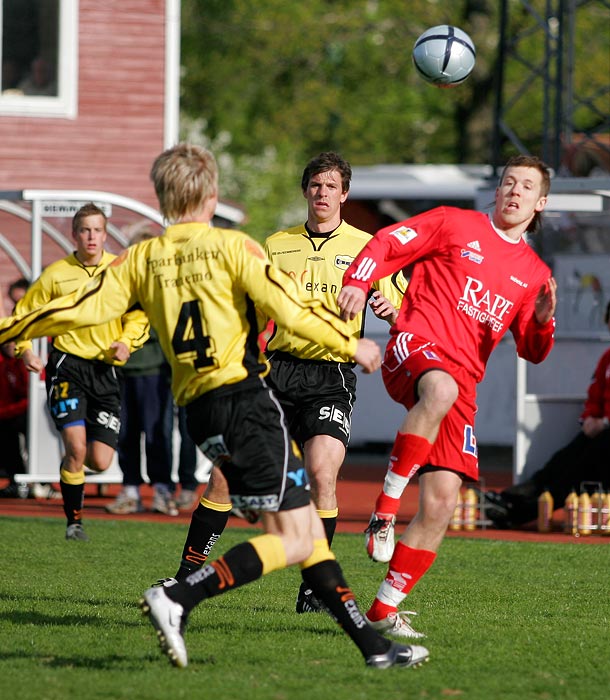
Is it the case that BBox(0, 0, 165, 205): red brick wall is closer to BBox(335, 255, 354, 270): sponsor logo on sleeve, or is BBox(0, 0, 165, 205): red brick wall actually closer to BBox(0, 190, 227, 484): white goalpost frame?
BBox(0, 190, 227, 484): white goalpost frame

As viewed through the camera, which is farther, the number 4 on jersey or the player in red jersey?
the player in red jersey

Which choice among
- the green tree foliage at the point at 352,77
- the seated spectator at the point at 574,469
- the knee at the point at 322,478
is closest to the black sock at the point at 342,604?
the knee at the point at 322,478

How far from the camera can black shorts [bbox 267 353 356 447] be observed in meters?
7.29

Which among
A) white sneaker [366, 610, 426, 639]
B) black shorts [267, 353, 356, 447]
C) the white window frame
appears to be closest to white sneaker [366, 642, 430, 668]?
white sneaker [366, 610, 426, 639]

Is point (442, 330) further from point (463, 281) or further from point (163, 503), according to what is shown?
point (163, 503)

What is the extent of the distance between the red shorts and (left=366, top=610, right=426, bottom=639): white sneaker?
0.73 meters

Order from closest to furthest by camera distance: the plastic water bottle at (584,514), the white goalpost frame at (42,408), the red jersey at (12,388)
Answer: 1. the plastic water bottle at (584,514)
2. the white goalpost frame at (42,408)
3. the red jersey at (12,388)

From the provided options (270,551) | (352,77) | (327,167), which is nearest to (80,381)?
(327,167)

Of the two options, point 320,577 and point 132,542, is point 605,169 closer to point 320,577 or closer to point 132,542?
point 132,542

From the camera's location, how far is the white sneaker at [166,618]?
17.3ft

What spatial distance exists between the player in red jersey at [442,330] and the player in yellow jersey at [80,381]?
401 centimetres

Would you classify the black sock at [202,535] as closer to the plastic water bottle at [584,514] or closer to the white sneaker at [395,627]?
the white sneaker at [395,627]

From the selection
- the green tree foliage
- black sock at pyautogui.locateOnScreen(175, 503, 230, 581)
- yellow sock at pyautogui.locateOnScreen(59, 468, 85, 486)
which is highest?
the green tree foliage

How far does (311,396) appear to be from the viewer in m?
7.33
